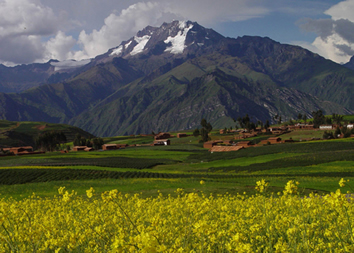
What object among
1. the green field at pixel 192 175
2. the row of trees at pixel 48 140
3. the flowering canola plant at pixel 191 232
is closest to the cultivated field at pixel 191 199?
the flowering canola plant at pixel 191 232

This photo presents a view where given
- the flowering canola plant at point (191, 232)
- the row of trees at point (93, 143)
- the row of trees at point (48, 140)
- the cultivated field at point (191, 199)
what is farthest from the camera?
the row of trees at point (93, 143)

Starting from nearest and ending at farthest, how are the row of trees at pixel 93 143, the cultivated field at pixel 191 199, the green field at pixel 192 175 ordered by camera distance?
the cultivated field at pixel 191 199 < the green field at pixel 192 175 < the row of trees at pixel 93 143

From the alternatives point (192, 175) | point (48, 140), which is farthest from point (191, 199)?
point (48, 140)

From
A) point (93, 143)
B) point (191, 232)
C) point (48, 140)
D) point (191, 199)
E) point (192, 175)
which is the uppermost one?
point (191, 199)

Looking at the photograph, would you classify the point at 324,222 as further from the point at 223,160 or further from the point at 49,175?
the point at 223,160

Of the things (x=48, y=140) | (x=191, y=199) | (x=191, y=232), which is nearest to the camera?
(x=191, y=199)

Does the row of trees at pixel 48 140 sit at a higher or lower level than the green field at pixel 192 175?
higher

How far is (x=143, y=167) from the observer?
88.8 meters

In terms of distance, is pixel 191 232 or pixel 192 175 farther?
pixel 192 175

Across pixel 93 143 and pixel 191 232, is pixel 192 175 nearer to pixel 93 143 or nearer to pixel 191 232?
pixel 191 232

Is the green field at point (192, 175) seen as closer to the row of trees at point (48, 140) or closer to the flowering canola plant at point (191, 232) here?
the flowering canola plant at point (191, 232)

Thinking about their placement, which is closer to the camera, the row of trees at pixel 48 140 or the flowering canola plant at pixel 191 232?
the flowering canola plant at pixel 191 232

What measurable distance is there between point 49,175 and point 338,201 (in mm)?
65523

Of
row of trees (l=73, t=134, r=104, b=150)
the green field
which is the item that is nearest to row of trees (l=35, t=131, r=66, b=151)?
row of trees (l=73, t=134, r=104, b=150)
